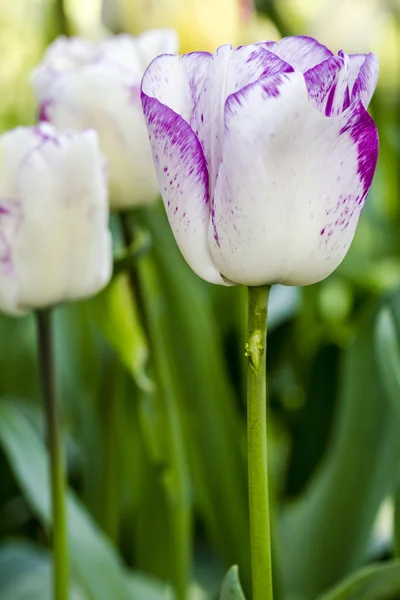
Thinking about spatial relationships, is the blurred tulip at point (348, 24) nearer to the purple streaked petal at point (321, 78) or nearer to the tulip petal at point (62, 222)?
the tulip petal at point (62, 222)

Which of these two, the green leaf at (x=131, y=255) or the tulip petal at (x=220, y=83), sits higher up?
the tulip petal at (x=220, y=83)

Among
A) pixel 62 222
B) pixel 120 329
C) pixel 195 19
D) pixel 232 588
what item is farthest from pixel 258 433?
pixel 195 19

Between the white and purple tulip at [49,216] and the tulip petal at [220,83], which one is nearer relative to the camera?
the tulip petal at [220,83]

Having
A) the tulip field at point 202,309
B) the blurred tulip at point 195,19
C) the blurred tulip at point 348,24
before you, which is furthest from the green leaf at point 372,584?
the blurred tulip at point 348,24

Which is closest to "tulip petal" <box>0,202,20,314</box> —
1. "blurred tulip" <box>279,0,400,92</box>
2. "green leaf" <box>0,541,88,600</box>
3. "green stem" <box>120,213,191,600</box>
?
"green stem" <box>120,213,191,600</box>

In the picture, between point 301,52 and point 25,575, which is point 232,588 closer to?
point 301,52

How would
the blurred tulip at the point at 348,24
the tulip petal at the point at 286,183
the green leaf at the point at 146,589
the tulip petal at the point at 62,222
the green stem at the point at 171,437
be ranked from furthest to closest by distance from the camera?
the blurred tulip at the point at 348,24 → the green leaf at the point at 146,589 → the green stem at the point at 171,437 → the tulip petal at the point at 62,222 → the tulip petal at the point at 286,183

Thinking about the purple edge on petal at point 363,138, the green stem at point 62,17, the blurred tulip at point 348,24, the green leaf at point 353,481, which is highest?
the green stem at point 62,17

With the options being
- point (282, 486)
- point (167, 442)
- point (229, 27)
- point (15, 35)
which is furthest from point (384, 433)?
point (15, 35)

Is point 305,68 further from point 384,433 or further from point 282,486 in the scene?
point 282,486
